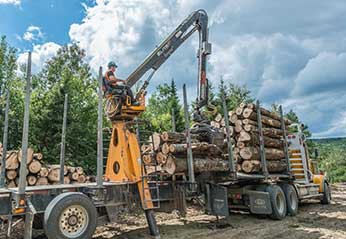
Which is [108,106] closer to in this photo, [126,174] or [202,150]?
[126,174]

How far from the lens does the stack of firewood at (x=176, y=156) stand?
766 cm

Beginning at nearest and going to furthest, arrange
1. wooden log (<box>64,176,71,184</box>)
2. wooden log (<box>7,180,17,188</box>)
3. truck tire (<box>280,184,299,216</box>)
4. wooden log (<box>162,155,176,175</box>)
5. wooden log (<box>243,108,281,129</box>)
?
1. wooden log (<box>162,155,176,175</box>)
2. wooden log (<box>7,180,17,188</box>)
3. truck tire (<box>280,184,299,216</box>)
4. wooden log (<box>243,108,281,129</box>)
5. wooden log (<box>64,176,71,184</box>)

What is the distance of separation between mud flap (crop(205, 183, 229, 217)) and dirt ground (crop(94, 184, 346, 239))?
0.39 metres

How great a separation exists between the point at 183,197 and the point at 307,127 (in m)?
37.0

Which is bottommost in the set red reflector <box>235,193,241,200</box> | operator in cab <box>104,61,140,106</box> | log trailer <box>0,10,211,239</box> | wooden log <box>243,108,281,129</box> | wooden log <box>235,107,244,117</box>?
red reflector <box>235,193,241,200</box>

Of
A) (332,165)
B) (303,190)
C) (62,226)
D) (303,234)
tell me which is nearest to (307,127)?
(332,165)

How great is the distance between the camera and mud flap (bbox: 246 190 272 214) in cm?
911

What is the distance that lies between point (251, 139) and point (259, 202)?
1.93 m

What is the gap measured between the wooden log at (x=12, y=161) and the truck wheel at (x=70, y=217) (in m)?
4.67

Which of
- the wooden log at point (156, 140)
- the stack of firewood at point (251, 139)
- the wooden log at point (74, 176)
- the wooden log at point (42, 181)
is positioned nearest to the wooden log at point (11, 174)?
the wooden log at point (42, 181)

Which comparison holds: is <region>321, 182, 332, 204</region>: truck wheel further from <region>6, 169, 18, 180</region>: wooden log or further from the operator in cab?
<region>6, 169, 18, 180</region>: wooden log

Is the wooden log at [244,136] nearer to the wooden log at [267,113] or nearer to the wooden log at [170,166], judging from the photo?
the wooden log at [267,113]

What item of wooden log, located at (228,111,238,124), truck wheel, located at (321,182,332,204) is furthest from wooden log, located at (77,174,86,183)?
truck wheel, located at (321,182,332,204)

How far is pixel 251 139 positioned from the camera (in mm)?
10000
